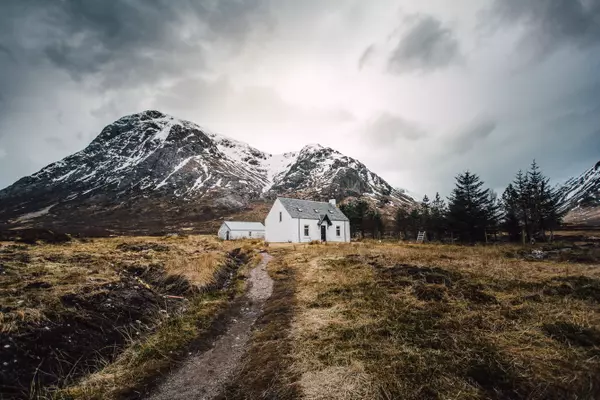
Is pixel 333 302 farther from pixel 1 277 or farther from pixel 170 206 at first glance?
pixel 170 206

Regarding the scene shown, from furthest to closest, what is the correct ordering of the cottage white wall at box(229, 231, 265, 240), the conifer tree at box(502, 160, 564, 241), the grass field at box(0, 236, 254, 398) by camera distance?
the cottage white wall at box(229, 231, 265, 240) < the conifer tree at box(502, 160, 564, 241) < the grass field at box(0, 236, 254, 398)

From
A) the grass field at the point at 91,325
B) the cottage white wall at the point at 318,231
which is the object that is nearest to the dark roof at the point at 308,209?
the cottage white wall at the point at 318,231

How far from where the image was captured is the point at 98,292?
8.46m

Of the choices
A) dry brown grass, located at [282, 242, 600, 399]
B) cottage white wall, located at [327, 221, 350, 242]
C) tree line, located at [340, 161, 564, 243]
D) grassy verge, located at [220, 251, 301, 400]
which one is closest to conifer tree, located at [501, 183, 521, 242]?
tree line, located at [340, 161, 564, 243]

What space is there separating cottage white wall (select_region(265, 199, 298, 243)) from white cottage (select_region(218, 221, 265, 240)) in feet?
103

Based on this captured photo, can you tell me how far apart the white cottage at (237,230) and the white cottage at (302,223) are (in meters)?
31.3

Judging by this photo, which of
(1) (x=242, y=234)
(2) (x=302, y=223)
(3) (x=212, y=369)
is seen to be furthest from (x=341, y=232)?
(3) (x=212, y=369)

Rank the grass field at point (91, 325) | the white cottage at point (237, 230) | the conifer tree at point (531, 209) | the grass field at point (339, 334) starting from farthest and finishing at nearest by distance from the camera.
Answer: the white cottage at point (237, 230), the conifer tree at point (531, 209), the grass field at point (91, 325), the grass field at point (339, 334)

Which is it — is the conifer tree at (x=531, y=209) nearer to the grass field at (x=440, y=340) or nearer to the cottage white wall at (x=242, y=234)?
the grass field at (x=440, y=340)

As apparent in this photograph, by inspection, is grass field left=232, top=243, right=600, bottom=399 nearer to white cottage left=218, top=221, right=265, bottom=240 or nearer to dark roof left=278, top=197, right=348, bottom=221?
dark roof left=278, top=197, right=348, bottom=221

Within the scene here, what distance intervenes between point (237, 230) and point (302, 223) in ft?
128

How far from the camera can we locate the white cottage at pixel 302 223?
42.6 metres

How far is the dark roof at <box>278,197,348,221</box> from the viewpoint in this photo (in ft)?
144

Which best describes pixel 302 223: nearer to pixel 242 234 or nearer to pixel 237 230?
pixel 237 230
